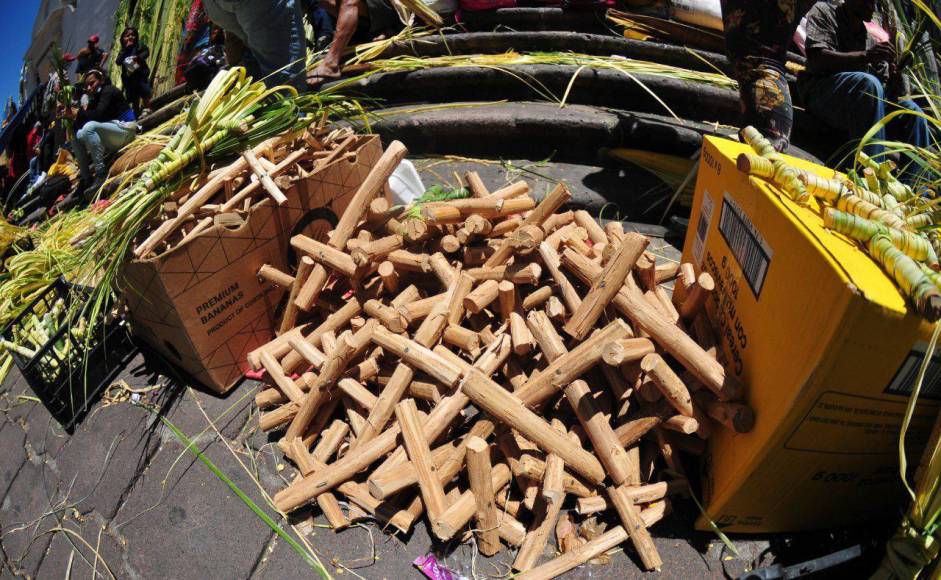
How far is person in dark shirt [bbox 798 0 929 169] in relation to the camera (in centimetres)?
381

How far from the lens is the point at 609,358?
1892mm

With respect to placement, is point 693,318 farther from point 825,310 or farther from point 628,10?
point 628,10

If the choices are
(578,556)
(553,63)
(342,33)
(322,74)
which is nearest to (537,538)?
(578,556)

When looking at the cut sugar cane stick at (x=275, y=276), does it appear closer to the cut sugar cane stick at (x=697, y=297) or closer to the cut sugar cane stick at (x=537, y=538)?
the cut sugar cane stick at (x=537, y=538)

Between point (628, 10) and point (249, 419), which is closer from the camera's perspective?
point (249, 419)

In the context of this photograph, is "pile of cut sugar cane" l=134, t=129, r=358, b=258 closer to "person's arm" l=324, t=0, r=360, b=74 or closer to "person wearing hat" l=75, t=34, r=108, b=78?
"person's arm" l=324, t=0, r=360, b=74

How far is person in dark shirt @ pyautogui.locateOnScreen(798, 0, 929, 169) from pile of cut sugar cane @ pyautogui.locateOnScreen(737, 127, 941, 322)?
252 centimetres

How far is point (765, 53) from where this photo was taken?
3.20m

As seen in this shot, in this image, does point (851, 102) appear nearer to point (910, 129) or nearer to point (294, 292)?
point (910, 129)

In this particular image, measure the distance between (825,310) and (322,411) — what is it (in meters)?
2.09

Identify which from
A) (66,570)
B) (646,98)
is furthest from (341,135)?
(646,98)

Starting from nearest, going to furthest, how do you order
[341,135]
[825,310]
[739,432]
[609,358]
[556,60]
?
[825,310] → [739,432] → [609,358] → [341,135] → [556,60]

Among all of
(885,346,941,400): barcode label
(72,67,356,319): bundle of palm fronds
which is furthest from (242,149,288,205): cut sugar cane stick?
(885,346,941,400): barcode label

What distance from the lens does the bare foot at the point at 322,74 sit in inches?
211
